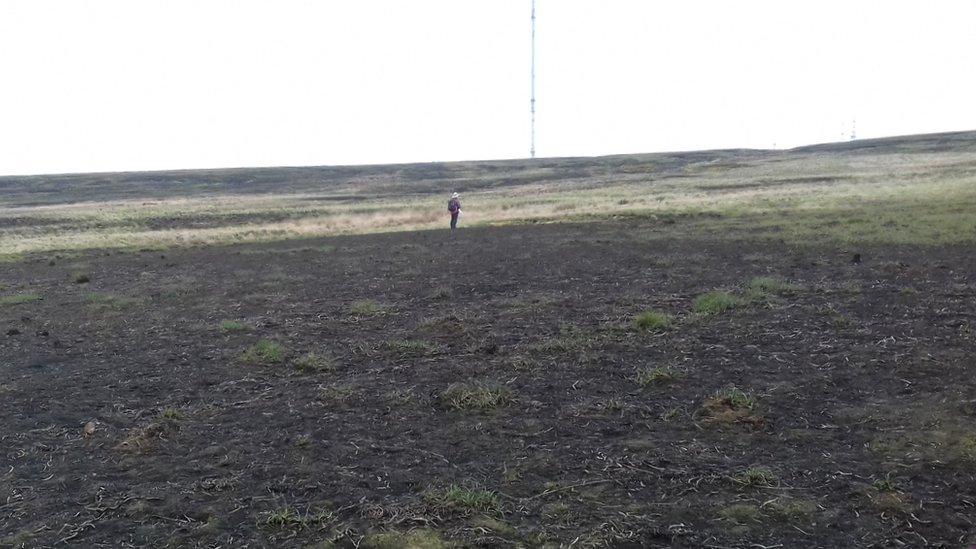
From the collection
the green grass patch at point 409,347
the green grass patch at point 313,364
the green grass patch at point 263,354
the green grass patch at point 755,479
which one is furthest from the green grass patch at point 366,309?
the green grass patch at point 755,479

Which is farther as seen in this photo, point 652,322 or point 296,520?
point 652,322

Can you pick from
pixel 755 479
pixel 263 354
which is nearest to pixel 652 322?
pixel 755 479

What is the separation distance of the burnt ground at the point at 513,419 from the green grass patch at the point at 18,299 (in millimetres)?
1579

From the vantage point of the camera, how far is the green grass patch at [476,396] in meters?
8.08

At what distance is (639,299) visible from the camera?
44.4 feet

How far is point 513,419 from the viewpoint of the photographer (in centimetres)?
766

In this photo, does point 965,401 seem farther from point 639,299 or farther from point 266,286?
point 266,286

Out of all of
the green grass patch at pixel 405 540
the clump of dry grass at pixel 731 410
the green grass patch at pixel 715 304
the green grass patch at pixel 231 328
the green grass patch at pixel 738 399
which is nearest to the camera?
the green grass patch at pixel 405 540

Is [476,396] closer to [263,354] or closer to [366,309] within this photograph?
[263,354]

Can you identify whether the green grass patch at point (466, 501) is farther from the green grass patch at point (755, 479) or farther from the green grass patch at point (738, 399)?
the green grass patch at point (738, 399)

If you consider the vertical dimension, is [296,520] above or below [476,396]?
below

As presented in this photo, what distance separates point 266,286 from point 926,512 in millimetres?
15179

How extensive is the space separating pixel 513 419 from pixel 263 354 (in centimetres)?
464

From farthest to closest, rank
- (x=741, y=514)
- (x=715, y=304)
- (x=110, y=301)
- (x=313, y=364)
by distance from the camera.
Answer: (x=110, y=301)
(x=715, y=304)
(x=313, y=364)
(x=741, y=514)
